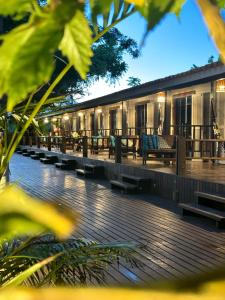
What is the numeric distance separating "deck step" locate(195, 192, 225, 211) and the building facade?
2907mm

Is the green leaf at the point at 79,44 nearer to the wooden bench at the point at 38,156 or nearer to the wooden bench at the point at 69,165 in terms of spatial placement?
the wooden bench at the point at 69,165

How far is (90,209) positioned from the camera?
23.5 ft

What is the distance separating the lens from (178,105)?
1427 centimetres

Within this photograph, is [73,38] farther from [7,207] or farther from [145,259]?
[145,259]

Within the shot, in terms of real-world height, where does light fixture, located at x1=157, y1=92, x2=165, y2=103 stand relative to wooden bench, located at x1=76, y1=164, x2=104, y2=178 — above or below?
above

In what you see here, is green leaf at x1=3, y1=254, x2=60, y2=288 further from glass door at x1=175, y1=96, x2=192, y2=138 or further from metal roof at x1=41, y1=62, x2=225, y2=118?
glass door at x1=175, y1=96, x2=192, y2=138

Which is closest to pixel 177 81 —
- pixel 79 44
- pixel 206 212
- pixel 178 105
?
pixel 178 105

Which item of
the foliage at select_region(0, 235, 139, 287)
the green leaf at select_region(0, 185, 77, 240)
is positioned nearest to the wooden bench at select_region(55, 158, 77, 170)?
the foliage at select_region(0, 235, 139, 287)

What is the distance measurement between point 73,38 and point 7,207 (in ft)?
0.72

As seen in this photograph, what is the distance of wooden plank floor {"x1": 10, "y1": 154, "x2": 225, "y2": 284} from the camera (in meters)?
3.81

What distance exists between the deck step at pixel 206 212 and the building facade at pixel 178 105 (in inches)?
116

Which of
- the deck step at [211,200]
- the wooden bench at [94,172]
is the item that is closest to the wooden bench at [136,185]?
the deck step at [211,200]

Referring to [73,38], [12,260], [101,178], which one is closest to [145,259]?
[12,260]

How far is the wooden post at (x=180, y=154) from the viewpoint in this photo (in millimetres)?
7617
